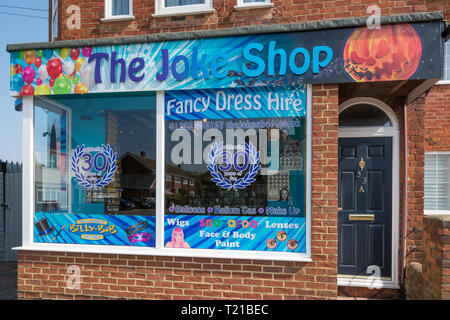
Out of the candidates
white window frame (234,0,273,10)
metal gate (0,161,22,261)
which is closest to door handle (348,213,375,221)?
white window frame (234,0,273,10)

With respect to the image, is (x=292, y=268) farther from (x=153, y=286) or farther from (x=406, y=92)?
(x=406, y=92)

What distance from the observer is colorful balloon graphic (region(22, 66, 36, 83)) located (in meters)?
4.93

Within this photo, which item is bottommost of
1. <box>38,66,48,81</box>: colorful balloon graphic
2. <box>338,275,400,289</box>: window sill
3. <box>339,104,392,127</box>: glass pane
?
<box>338,275,400,289</box>: window sill

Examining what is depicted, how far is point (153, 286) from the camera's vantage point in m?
4.58

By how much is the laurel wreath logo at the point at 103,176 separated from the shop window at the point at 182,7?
2.26 m

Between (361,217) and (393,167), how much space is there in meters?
Answer: 0.90

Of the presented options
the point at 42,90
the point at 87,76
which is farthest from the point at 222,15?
the point at 42,90

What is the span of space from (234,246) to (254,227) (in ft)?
1.26

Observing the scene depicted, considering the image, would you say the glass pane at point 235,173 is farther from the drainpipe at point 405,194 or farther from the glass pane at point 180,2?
the drainpipe at point 405,194

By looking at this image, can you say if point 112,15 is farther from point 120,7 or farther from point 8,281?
point 8,281

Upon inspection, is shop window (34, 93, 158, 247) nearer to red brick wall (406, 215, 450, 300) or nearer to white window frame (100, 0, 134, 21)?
white window frame (100, 0, 134, 21)

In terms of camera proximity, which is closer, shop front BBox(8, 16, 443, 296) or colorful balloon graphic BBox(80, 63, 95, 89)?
shop front BBox(8, 16, 443, 296)

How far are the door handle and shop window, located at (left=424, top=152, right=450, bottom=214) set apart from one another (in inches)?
66.3

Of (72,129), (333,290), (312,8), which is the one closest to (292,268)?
(333,290)
